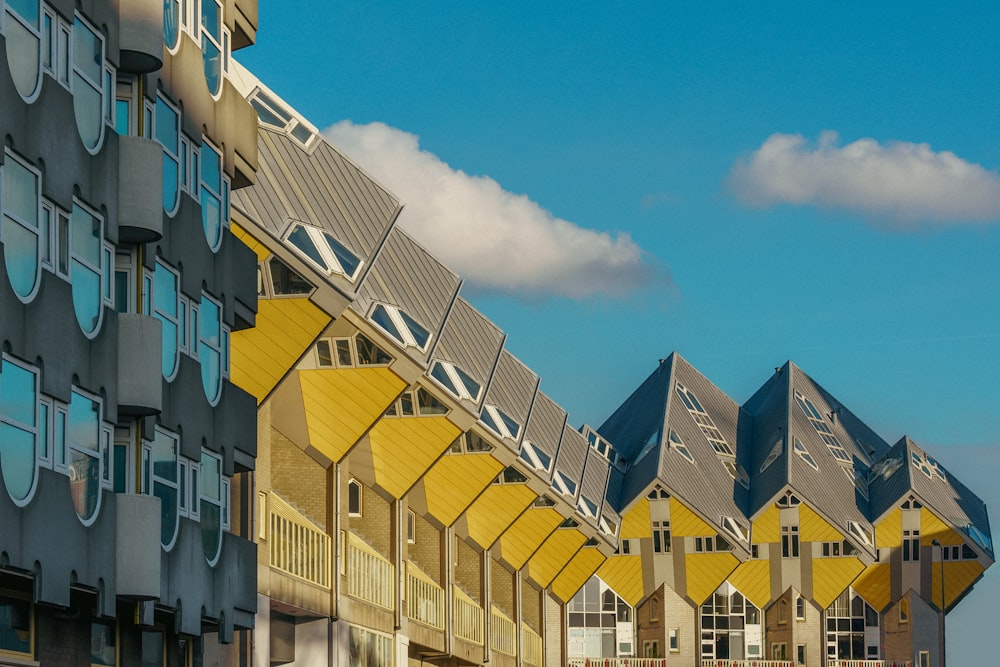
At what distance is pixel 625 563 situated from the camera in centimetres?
8606

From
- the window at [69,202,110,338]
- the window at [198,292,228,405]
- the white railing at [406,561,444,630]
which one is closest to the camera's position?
the window at [69,202,110,338]

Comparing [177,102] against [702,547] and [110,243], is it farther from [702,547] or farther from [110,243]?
[702,547]

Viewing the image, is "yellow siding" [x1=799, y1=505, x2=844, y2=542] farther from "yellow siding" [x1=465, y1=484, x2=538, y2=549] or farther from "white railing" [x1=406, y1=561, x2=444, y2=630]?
"white railing" [x1=406, y1=561, x2=444, y2=630]

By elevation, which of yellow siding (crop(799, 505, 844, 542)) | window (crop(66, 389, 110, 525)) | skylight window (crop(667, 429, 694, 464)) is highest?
skylight window (crop(667, 429, 694, 464))

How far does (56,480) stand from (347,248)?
1394 centimetres

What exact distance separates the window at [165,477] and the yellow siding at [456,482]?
23.9m

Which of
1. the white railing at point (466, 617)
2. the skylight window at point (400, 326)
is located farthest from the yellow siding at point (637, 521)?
the skylight window at point (400, 326)

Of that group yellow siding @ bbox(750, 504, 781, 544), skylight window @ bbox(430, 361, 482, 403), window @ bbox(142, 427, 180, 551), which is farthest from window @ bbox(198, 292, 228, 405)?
yellow siding @ bbox(750, 504, 781, 544)

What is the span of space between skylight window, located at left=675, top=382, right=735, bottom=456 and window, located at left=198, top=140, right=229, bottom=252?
72344 mm

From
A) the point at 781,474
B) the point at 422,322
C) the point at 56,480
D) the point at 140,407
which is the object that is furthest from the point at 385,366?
the point at 781,474

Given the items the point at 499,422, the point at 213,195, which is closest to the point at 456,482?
the point at 499,422

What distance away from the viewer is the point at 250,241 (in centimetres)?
2727

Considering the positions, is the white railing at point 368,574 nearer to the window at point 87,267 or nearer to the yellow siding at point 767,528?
the window at point 87,267

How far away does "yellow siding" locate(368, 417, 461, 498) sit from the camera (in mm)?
37969
